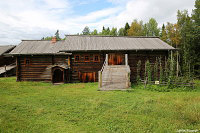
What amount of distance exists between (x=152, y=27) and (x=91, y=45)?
34.8 m

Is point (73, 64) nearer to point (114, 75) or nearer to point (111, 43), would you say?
point (114, 75)

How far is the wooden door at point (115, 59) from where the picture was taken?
17.1 m

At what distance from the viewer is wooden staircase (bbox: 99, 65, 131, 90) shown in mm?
11707

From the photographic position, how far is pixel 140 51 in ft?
55.9

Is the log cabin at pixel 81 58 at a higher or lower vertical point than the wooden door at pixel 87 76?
higher

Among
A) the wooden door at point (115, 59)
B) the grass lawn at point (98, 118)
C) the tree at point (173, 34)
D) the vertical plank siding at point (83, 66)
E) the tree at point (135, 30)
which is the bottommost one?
the grass lawn at point (98, 118)

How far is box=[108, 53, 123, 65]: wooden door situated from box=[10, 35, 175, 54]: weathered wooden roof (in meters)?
1.13

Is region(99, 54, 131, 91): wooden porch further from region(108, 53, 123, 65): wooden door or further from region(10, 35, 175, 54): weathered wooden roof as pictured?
region(10, 35, 175, 54): weathered wooden roof

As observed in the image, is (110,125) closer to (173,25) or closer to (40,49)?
(40,49)

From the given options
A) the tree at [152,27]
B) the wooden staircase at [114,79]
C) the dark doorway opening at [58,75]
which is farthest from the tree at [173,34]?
the dark doorway opening at [58,75]

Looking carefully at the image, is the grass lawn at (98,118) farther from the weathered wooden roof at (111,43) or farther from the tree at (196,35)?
the tree at (196,35)

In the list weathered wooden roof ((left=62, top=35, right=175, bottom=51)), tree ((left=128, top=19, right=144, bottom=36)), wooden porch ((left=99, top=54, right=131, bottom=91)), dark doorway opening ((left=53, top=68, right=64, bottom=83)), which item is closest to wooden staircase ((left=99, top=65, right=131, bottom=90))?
wooden porch ((left=99, top=54, right=131, bottom=91))

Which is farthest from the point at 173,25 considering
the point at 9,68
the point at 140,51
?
the point at 9,68

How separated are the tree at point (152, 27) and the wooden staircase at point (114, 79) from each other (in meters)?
35.0
